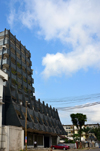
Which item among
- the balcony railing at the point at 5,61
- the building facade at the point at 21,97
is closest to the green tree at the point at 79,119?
the building facade at the point at 21,97

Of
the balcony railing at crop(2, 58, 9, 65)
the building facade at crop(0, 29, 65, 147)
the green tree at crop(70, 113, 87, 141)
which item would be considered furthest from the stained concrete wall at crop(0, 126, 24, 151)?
the green tree at crop(70, 113, 87, 141)

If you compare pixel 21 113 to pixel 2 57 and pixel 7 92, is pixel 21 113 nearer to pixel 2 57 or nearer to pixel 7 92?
pixel 7 92

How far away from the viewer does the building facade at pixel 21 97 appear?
36528 mm

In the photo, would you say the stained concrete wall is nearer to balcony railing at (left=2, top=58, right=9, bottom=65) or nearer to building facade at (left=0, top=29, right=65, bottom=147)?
building facade at (left=0, top=29, right=65, bottom=147)

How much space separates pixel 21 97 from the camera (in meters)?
45.8

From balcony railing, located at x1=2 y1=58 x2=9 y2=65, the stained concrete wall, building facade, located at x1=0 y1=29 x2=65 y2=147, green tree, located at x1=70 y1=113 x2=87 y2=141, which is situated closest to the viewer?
the stained concrete wall

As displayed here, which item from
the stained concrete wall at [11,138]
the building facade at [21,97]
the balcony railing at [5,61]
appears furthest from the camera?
the balcony railing at [5,61]

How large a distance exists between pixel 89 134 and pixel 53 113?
47044mm

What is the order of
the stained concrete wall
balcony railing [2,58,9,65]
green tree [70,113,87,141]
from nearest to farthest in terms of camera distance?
the stained concrete wall, balcony railing [2,58,9,65], green tree [70,113,87,141]

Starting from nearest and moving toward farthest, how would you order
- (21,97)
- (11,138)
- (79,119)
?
(11,138) < (21,97) < (79,119)

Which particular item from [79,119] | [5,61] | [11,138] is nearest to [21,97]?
[5,61]

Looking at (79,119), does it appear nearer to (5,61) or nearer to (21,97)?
(21,97)

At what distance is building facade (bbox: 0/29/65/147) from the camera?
36528mm

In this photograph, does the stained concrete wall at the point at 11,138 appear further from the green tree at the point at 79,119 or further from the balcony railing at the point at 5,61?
the green tree at the point at 79,119
